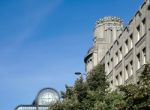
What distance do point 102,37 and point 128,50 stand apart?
25.3 m

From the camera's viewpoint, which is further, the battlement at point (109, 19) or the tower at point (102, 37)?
the battlement at point (109, 19)

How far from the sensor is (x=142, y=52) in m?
60.8

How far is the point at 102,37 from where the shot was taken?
304ft

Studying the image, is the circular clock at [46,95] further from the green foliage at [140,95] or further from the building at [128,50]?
the green foliage at [140,95]

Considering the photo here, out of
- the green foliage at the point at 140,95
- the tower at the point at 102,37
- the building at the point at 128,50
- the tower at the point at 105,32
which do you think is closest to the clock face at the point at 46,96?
the tower at the point at 102,37

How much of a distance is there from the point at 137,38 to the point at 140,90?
95.9ft

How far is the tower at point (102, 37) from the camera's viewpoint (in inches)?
3529

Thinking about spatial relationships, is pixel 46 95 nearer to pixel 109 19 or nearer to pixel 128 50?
pixel 109 19

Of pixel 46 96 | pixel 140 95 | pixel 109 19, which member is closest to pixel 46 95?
pixel 46 96

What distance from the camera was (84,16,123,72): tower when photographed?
89625mm

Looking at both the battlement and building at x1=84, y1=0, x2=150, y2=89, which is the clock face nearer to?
the battlement

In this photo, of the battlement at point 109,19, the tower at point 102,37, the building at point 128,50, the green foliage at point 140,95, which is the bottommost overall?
the green foliage at point 140,95

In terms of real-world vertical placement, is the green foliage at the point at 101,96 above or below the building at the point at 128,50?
below

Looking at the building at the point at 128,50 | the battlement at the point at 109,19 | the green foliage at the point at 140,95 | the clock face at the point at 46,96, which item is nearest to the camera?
the green foliage at the point at 140,95
